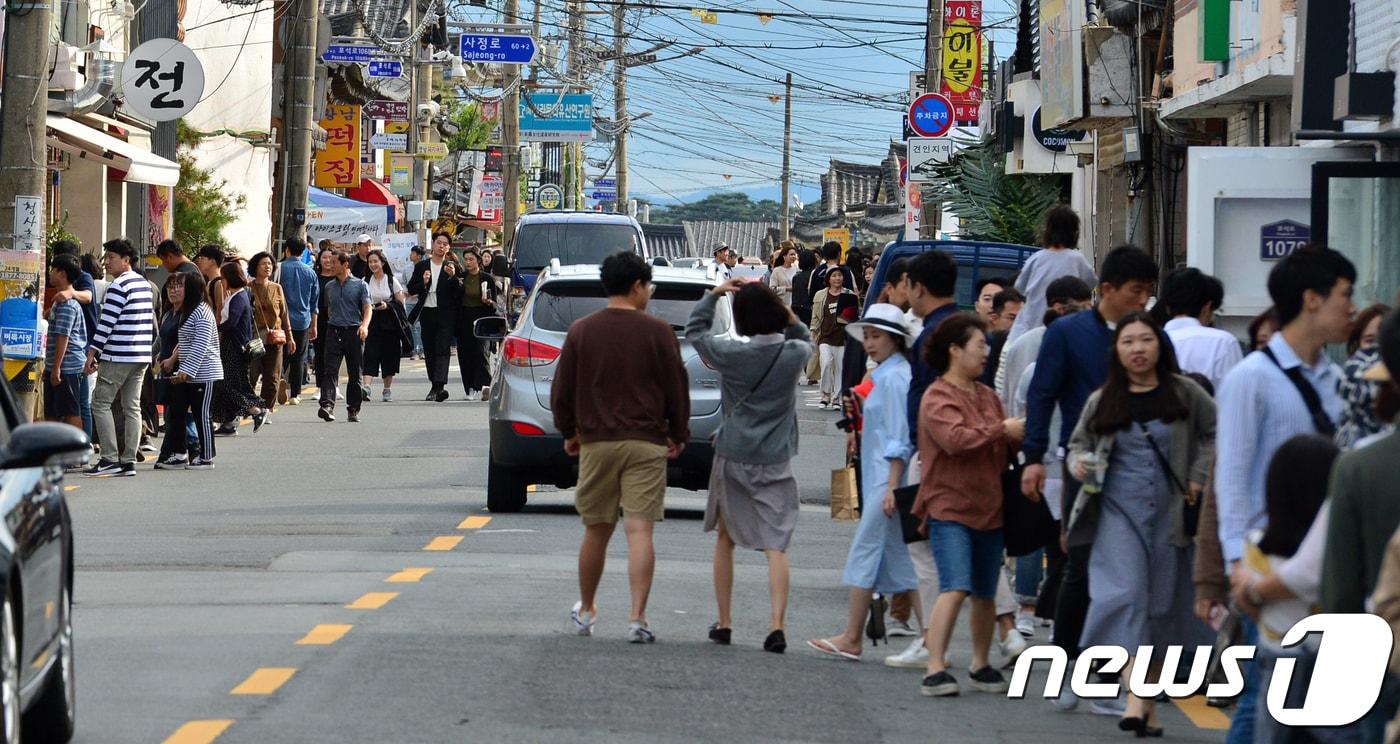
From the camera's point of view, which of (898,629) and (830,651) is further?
(898,629)

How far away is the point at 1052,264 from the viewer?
42.6ft

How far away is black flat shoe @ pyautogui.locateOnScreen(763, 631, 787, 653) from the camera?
33.4 ft

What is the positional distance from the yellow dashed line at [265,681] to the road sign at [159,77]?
1740cm

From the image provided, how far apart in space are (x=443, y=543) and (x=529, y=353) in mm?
2026

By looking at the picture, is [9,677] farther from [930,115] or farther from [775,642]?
[930,115]

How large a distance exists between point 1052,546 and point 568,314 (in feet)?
19.4

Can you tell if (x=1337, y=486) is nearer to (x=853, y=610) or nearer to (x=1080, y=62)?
(x=853, y=610)

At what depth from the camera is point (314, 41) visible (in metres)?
32.5

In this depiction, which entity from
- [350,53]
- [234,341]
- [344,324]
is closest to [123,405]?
[234,341]

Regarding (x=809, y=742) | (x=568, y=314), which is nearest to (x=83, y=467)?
(x=568, y=314)

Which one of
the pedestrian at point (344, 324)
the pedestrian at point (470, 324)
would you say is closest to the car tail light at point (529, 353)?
the pedestrian at point (344, 324)

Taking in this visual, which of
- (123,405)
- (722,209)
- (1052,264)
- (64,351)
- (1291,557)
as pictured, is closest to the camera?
(1291,557)

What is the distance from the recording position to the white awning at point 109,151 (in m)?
26.6

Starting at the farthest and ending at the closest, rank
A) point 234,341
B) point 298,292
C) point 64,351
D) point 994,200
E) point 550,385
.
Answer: point 994,200 < point 298,292 < point 234,341 < point 64,351 < point 550,385
